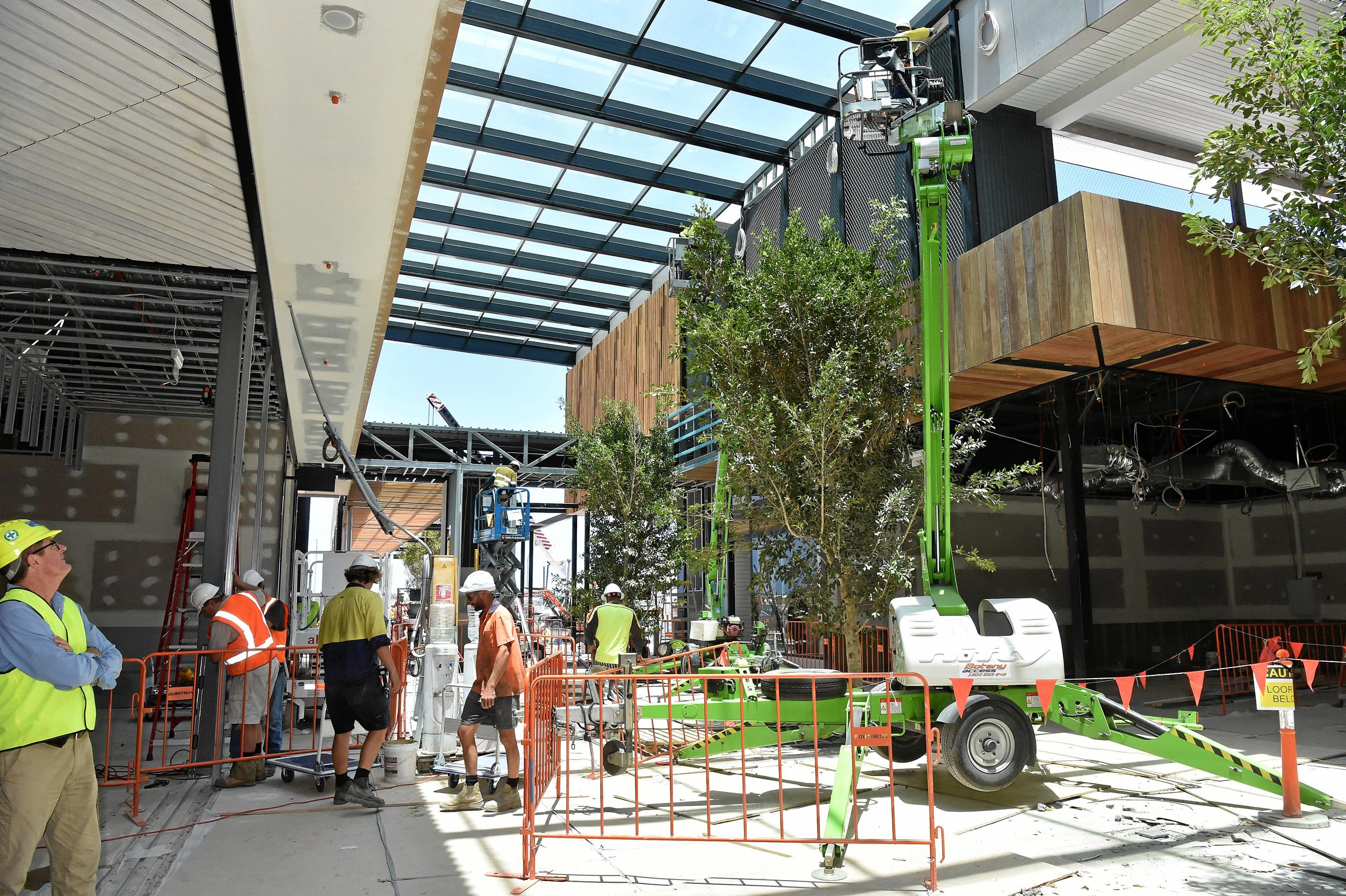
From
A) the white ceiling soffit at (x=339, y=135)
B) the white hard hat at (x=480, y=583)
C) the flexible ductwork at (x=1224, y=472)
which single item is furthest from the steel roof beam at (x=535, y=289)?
the white hard hat at (x=480, y=583)

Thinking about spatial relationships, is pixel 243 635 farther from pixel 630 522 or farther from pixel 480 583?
pixel 630 522

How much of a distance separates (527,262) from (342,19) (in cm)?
1857

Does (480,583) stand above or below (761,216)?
below

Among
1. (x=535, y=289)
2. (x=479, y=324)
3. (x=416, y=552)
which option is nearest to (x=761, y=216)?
(x=535, y=289)

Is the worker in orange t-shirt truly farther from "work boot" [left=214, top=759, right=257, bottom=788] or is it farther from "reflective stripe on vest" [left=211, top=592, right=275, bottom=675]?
"reflective stripe on vest" [left=211, top=592, right=275, bottom=675]

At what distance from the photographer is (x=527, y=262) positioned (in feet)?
75.7

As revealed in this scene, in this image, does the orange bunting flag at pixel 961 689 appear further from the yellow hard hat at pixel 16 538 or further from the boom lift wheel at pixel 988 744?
the yellow hard hat at pixel 16 538

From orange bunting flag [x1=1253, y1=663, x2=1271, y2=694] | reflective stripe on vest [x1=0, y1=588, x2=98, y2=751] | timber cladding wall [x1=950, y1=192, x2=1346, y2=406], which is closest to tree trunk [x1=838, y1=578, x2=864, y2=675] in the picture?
timber cladding wall [x1=950, y1=192, x2=1346, y2=406]

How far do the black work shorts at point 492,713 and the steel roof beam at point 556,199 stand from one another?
14.7 metres

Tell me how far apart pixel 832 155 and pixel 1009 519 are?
1109cm

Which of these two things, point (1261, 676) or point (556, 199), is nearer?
point (1261, 676)

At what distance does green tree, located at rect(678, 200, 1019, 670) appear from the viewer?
32.7ft

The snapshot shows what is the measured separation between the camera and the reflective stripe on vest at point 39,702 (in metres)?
3.70

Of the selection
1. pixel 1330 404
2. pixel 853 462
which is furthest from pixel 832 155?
pixel 1330 404
